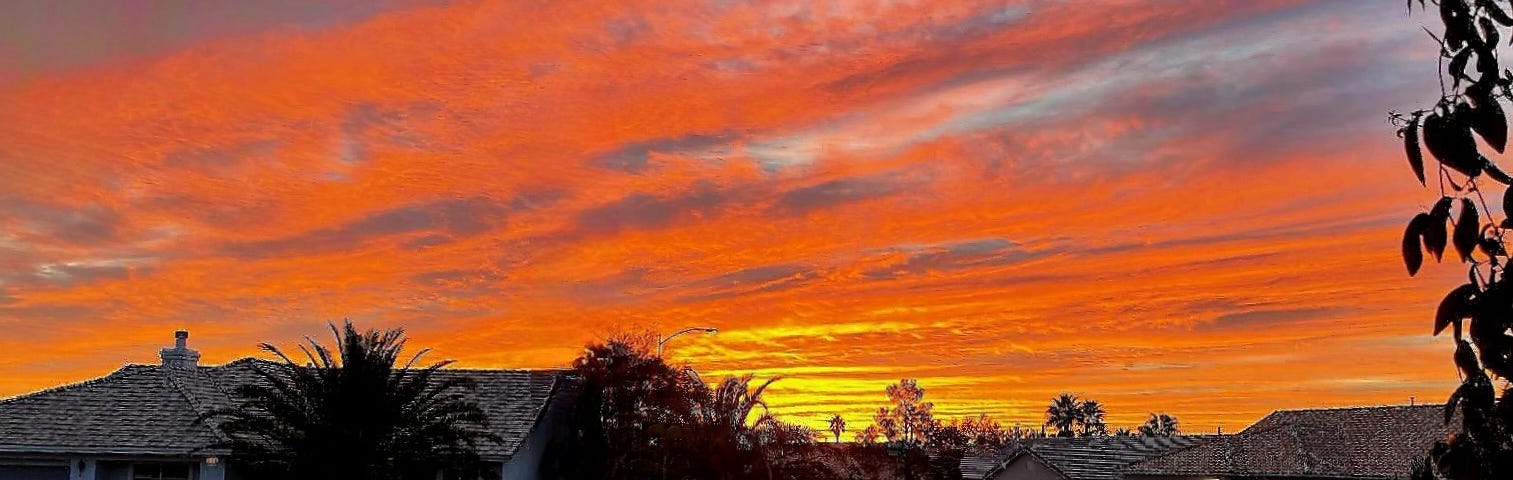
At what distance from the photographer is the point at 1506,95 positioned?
2846 mm

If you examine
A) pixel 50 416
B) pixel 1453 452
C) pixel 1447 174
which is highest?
pixel 50 416

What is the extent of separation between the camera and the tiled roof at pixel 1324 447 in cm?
5269

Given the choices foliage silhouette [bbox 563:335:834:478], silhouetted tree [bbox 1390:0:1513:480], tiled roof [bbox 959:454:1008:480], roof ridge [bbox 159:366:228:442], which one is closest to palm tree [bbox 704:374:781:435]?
foliage silhouette [bbox 563:335:834:478]

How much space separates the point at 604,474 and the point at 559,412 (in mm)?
3899

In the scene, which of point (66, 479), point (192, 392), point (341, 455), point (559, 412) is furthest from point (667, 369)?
point (341, 455)

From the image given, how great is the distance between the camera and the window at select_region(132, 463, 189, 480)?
3806 cm

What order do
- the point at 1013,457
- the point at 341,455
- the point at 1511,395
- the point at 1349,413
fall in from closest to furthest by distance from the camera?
1. the point at 1511,395
2. the point at 341,455
3. the point at 1349,413
4. the point at 1013,457

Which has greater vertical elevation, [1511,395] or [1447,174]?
[1447,174]

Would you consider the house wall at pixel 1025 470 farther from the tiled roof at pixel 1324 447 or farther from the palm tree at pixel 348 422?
the palm tree at pixel 348 422

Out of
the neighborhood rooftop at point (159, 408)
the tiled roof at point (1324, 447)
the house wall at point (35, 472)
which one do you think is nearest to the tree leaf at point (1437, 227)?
the neighborhood rooftop at point (159, 408)

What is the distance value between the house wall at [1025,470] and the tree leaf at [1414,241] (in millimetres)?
65118

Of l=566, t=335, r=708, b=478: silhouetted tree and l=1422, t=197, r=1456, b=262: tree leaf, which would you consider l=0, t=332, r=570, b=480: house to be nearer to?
l=566, t=335, r=708, b=478: silhouetted tree

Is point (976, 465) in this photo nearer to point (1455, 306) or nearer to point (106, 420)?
point (106, 420)

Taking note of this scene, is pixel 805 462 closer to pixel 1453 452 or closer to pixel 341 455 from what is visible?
pixel 341 455
